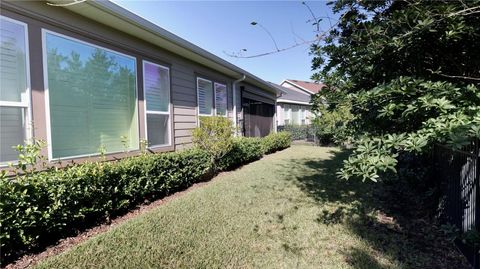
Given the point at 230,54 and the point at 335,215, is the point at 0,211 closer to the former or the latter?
the point at 230,54

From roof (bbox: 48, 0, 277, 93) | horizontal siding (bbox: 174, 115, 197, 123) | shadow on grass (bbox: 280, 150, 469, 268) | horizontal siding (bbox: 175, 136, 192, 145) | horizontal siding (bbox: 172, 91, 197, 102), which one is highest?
roof (bbox: 48, 0, 277, 93)

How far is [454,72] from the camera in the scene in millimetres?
3301

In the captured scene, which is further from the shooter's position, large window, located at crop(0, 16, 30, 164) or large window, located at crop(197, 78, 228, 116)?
large window, located at crop(197, 78, 228, 116)

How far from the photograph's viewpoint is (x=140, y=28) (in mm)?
5113

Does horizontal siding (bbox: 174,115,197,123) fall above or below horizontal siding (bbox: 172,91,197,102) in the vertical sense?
below

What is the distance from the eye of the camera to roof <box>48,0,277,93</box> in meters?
4.18

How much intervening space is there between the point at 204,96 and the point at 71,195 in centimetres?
547

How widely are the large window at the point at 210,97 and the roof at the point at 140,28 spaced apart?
67cm

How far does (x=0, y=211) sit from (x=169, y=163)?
276 centimetres

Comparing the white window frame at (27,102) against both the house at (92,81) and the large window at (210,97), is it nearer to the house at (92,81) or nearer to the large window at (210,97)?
the house at (92,81)

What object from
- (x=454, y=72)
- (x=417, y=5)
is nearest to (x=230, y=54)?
(x=417, y=5)

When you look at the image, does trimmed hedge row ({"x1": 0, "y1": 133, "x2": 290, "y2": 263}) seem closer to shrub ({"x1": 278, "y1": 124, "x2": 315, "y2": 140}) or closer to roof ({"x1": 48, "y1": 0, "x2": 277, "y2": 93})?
roof ({"x1": 48, "y1": 0, "x2": 277, "y2": 93})

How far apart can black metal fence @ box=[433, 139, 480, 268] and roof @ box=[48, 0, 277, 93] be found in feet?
16.6

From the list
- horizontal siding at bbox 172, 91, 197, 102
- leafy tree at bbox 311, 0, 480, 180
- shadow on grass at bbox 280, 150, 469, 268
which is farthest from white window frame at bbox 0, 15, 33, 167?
shadow on grass at bbox 280, 150, 469, 268
